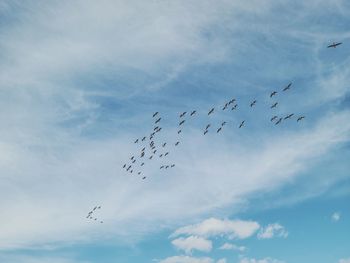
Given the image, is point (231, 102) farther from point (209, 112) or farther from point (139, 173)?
point (139, 173)

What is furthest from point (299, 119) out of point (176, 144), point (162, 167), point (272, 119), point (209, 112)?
point (162, 167)

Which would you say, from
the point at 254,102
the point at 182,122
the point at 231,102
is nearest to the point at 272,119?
the point at 254,102

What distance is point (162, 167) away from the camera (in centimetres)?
10744

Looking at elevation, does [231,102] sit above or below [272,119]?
above

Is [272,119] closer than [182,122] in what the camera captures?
Yes

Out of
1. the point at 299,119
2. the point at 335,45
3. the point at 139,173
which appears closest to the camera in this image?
the point at 335,45

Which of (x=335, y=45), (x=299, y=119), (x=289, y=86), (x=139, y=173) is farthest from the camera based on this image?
(x=139, y=173)

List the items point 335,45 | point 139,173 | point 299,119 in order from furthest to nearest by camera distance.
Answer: point 139,173 → point 299,119 → point 335,45

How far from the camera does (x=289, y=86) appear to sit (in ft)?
287

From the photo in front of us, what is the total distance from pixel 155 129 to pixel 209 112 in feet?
45.9

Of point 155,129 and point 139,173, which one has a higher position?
point 155,129

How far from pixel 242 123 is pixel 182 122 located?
12.5 metres

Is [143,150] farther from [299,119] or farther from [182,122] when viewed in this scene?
[299,119]

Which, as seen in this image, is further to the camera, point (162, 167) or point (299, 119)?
point (162, 167)
